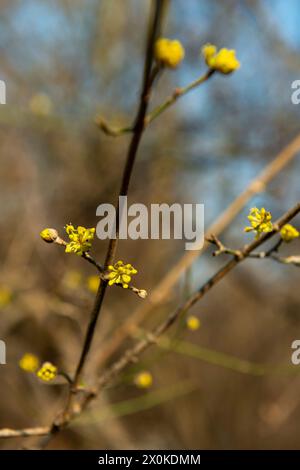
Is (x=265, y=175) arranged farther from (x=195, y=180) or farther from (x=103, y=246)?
(x=195, y=180)

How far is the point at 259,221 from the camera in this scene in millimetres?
842

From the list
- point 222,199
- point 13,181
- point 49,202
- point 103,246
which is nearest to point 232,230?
point 222,199

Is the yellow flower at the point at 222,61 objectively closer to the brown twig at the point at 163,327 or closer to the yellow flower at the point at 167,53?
the yellow flower at the point at 167,53

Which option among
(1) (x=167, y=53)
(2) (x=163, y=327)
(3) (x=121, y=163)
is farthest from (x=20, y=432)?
(3) (x=121, y=163)

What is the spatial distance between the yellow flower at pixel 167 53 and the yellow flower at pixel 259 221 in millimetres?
369

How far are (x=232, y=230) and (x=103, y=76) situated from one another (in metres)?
1.66

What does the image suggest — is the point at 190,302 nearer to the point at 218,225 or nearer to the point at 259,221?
the point at 259,221

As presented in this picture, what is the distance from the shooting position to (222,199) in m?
2.97

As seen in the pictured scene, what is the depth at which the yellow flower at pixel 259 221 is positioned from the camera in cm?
83

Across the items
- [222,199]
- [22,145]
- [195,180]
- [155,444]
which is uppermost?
[22,145]

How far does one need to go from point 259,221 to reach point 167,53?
404 millimetres

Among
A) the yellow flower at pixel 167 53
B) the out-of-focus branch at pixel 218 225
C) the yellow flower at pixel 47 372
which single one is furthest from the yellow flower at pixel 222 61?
the out-of-focus branch at pixel 218 225

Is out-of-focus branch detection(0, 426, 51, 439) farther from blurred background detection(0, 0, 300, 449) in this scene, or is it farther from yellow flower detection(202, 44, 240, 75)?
blurred background detection(0, 0, 300, 449)

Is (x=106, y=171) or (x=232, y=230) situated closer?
(x=232, y=230)
